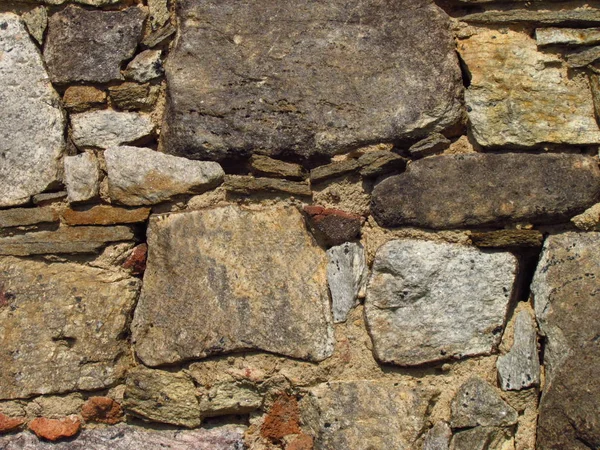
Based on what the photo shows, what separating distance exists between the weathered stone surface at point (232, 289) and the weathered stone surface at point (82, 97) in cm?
38

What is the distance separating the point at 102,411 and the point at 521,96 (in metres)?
1.33

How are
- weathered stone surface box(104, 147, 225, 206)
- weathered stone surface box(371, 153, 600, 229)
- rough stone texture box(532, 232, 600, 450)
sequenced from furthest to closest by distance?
weathered stone surface box(104, 147, 225, 206) < weathered stone surface box(371, 153, 600, 229) < rough stone texture box(532, 232, 600, 450)

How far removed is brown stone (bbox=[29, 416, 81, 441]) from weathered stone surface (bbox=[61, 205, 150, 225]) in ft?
1.67

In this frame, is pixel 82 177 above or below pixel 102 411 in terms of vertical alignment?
above

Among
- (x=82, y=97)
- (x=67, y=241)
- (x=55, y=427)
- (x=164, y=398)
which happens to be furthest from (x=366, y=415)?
(x=82, y=97)

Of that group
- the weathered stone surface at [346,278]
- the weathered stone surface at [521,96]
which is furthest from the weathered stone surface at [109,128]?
the weathered stone surface at [521,96]

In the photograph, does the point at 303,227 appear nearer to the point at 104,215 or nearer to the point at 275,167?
the point at 275,167

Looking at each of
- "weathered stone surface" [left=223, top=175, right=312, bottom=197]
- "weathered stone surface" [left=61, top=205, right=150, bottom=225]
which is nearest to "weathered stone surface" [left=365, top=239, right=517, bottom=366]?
"weathered stone surface" [left=223, top=175, right=312, bottom=197]

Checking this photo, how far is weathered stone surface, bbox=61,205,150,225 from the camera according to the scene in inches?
84.5

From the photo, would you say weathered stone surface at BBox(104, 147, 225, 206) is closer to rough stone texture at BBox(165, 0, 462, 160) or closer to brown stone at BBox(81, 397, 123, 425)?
rough stone texture at BBox(165, 0, 462, 160)

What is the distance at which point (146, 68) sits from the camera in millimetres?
2166

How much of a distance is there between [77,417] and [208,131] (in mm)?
805

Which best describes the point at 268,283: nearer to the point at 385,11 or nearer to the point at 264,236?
the point at 264,236

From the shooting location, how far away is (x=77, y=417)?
6.86 feet
